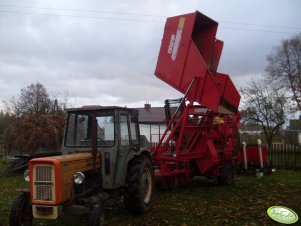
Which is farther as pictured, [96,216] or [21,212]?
[21,212]

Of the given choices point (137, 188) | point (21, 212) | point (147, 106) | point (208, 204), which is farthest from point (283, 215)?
point (147, 106)

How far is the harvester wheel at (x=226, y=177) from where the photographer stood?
1142 centimetres

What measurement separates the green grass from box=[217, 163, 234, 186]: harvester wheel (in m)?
0.24

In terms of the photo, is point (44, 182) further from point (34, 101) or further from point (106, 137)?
point (34, 101)

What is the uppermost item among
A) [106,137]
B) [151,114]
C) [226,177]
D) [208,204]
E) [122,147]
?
[151,114]

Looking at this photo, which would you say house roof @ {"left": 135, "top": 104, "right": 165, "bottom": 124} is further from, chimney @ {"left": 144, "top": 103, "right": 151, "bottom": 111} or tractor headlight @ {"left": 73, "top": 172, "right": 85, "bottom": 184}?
tractor headlight @ {"left": 73, "top": 172, "right": 85, "bottom": 184}

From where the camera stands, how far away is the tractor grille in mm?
6078

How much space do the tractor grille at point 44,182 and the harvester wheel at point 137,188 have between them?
1738 millimetres

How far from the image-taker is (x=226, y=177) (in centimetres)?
1147

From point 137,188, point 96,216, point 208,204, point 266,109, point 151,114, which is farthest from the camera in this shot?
point 151,114

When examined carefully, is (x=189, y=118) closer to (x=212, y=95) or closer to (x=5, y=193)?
(x=212, y=95)

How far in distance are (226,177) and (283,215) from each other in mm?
4096

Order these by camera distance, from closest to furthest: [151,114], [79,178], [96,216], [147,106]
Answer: [96,216] < [79,178] < [151,114] < [147,106]

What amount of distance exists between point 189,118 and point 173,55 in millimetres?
1871
